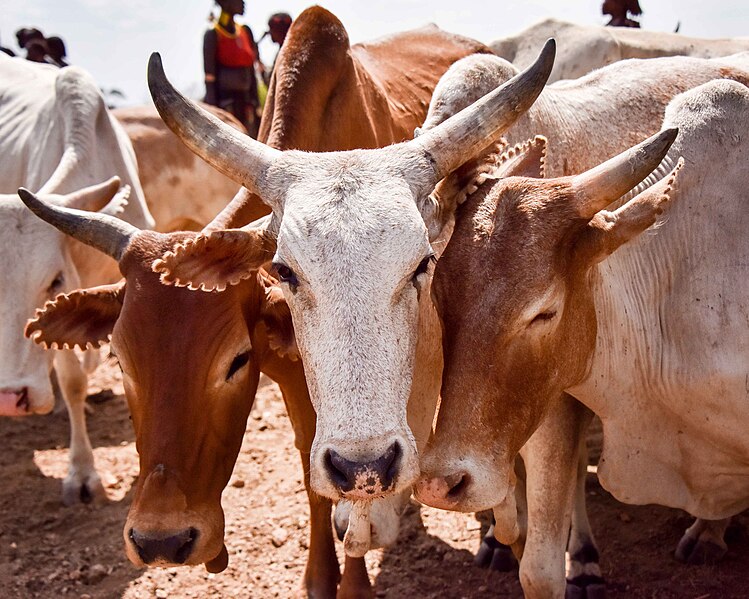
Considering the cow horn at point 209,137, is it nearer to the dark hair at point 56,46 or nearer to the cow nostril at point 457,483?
the cow nostril at point 457,483

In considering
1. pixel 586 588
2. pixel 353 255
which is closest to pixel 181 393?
pixel 353 255

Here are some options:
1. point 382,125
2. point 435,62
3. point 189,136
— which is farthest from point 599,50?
point 189,136

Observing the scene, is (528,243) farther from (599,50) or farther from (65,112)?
(599,50)

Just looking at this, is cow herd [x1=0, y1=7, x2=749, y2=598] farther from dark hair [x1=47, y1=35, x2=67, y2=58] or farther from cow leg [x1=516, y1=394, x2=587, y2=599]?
dark hair [x1=47, y1=35, x2=67, y2=58]

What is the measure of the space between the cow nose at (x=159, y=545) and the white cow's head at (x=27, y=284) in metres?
1.61

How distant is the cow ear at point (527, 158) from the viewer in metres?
3.20

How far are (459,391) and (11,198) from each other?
305 cm

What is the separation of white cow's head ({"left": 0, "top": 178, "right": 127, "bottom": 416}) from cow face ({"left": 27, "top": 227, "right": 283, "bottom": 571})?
1.28 meters

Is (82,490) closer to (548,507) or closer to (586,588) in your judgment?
(586,588)

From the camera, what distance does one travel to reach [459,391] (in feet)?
8.92

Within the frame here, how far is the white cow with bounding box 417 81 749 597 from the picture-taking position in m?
2.71

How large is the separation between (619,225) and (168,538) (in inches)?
73.2

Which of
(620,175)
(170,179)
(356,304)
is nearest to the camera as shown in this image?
(356,304)

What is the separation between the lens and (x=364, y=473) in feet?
7.58
